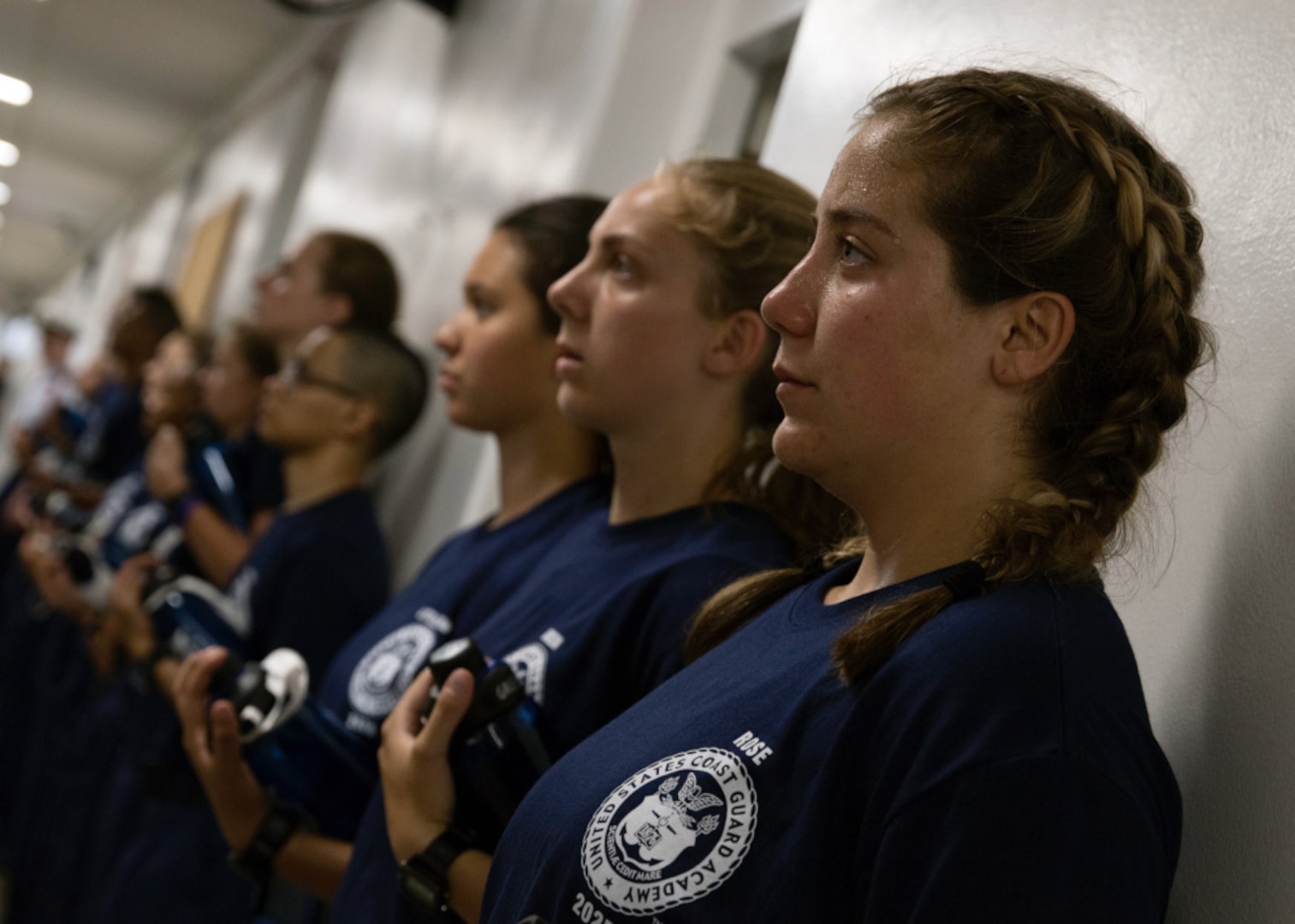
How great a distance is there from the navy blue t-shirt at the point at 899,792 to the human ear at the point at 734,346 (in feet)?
1.55

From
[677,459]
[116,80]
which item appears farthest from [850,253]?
[116,80]

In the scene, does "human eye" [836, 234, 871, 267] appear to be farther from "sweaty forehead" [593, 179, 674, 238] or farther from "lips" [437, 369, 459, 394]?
"lips" [437, 369, 459, 394]

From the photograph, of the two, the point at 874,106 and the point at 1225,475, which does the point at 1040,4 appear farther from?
the point at 1225,475

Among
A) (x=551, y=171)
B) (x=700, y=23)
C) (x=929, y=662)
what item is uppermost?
(x=700, y=23)

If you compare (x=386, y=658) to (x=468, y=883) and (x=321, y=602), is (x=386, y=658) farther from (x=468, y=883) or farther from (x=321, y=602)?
(x=321, y=602)

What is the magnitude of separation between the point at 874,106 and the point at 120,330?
377cm

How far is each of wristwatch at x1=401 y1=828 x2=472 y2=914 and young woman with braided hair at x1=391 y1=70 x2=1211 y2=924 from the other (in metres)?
0.18

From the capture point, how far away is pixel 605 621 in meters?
1.09

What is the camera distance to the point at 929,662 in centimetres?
65

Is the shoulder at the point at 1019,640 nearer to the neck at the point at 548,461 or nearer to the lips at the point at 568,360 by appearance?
the lips at the point at 568,360

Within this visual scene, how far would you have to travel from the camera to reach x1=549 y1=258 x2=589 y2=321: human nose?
1294 mm

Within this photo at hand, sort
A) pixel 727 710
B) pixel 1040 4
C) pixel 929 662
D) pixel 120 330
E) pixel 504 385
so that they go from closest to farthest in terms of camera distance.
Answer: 1. pixel 929 662
2. pixel 727 710
3. pixel 1040 4
4. pixel 504 385
5. pixel 120 330

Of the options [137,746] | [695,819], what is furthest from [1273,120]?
[137,746]

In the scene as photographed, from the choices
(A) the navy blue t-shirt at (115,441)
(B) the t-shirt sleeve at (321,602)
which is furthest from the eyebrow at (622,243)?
(A) the navy blue t-shirt at (115,441)
